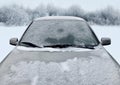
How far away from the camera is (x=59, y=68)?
138 inches

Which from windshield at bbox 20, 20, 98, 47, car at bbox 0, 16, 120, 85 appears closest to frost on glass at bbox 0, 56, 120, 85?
car at bbox 0, 16, 120, 85

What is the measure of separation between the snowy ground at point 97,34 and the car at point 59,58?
3.07m

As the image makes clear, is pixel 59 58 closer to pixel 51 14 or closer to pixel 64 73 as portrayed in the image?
pixel 64 73

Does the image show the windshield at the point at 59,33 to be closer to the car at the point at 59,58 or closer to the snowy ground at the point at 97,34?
the car at the point at 59,58

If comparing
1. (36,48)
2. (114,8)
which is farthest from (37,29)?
(114,8)

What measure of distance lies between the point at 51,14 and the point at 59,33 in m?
11.4

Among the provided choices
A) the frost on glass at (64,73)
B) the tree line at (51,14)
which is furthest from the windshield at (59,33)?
the tree line at (51,14)

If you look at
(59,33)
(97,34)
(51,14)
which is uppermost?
(59,33)

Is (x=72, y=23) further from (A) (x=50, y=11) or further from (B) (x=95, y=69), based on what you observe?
(A) (x=50, y=11)

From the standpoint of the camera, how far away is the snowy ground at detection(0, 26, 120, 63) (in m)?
9.20

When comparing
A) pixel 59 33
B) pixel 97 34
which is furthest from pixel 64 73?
pixel 97 34

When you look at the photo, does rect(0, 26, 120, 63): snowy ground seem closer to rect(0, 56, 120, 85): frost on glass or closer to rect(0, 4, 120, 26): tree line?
rect(0, 4, 120, 26): tree line

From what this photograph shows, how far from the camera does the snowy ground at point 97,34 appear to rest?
9197 mm

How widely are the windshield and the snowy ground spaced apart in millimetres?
2904
